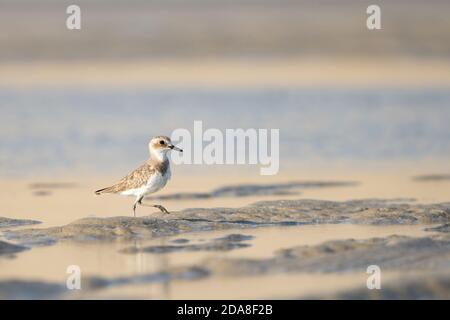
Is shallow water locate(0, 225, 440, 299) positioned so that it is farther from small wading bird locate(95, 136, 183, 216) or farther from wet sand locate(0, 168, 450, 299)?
small wading bird locate(95, 136, 183, 216)

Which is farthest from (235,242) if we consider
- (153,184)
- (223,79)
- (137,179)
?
(223,79)

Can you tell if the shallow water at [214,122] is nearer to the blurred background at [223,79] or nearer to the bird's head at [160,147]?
the blurred background at [223,79]

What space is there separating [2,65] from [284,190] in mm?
21179

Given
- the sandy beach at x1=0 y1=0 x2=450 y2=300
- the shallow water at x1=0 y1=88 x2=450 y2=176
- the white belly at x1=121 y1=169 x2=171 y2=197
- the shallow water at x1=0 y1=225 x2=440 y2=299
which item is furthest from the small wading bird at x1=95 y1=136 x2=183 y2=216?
the shallow water at x1=0 y1=88 x2=450 y2=176

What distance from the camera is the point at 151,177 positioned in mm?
13383

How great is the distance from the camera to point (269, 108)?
82.7ft

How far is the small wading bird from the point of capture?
1341 centimetres

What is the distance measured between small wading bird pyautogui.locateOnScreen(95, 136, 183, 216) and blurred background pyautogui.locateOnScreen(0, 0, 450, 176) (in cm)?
366

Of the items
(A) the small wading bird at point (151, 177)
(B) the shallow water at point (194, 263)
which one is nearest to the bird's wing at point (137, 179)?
(A) the small wading bird at point (151, 177)

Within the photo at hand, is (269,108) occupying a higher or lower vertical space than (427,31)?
lower

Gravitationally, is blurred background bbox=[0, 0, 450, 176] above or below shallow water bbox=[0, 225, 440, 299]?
above

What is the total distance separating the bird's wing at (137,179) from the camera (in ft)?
44.1
